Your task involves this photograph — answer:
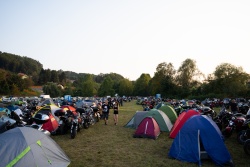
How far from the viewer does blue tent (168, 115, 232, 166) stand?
6434 mm

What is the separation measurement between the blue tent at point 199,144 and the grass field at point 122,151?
0.25 m

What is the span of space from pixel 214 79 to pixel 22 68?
379ft

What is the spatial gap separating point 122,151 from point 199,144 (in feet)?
8.96

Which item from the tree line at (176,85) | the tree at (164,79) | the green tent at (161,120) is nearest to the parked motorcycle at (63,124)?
the green tent at (161,120)

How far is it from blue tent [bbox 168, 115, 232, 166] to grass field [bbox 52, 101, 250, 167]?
0.81ft

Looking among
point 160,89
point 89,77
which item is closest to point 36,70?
point 89,77

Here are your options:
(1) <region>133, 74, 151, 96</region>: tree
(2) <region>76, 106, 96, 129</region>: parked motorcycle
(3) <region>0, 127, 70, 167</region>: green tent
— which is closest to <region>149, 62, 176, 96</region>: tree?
(1) <region>133, 74, 151, 96</region>: tree

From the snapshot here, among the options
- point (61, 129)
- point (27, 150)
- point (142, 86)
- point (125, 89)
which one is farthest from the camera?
point (125, 89)

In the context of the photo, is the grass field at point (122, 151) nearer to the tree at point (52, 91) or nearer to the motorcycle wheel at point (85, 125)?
the motorcycle wheel at point (85, 125)

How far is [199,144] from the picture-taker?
6.60 meters

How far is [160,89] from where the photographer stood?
59906 millimetres

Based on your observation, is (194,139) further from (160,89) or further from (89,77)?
(89,77)

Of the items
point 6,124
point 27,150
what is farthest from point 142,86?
point 27,150

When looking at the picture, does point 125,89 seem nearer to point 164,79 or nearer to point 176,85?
point 164,79
